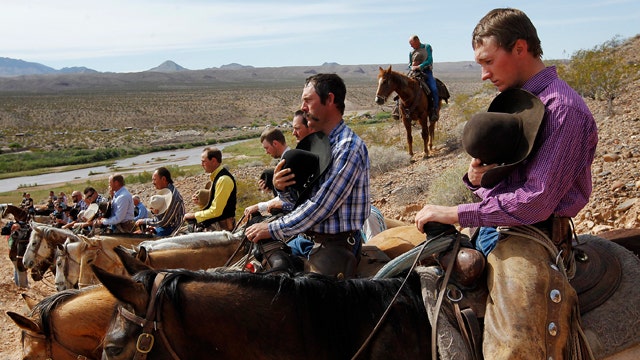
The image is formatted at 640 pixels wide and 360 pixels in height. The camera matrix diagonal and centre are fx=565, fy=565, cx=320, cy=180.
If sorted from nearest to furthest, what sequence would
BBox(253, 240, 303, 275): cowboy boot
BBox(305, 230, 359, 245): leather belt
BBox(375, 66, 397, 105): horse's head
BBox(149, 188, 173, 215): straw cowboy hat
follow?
1. BBox(305, 230, 359, 245): leather belt
2. BBox(253, 240, 303, 275): cowboy boot
3. BBox(149, 188, 173, 215): straw cowboy hat
4. BBox(375, 66, 397, 105): horse's head

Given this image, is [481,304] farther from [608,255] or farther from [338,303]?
[608,255]

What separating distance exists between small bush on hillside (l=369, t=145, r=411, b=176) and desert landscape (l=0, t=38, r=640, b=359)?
21 centimetres

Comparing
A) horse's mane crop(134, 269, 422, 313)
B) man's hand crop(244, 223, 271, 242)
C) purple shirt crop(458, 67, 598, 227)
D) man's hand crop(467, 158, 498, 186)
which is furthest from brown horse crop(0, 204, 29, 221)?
purple shirt crop(458, 67, 598, 227)

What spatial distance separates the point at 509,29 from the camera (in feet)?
9.05

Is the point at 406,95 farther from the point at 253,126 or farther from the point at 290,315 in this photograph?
the point at 253,126

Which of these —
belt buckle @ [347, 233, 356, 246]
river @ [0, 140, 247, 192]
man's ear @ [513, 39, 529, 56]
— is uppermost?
man's ear @ [513, 39, 529, 56]

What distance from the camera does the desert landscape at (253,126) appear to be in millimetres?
8883

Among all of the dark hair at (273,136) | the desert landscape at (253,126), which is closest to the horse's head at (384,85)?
the desert landscape at (253,126)

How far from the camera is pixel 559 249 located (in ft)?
9.42

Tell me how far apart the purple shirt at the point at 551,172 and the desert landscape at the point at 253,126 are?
546 centimetres

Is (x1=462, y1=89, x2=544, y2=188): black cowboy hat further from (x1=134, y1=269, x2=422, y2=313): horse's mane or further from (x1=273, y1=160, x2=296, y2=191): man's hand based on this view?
(x1=273, y1=160, x2=296, y2=191): man's hand

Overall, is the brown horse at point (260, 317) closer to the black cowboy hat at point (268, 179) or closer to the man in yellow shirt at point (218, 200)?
the black cowboy hat at point (268, 179)

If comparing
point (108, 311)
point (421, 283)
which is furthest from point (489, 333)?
point (108, 311)

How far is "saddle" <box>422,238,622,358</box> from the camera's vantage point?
2727mm
